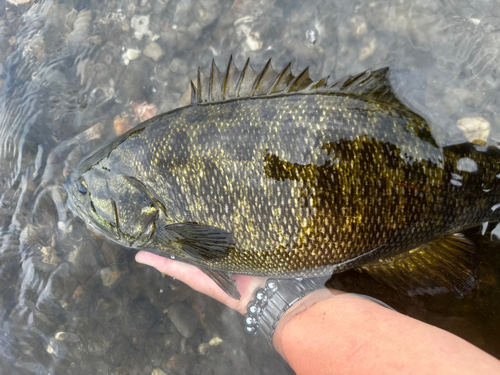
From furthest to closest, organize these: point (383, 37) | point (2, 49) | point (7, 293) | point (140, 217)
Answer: point (2, 49)
point (7, 293)
point (383, 37)
point (140, 217)

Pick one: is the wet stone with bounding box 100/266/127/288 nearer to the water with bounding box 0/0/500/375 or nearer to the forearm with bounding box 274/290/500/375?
the water with bounding box 0/0/500/375

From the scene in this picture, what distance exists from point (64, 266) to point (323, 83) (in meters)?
2.86

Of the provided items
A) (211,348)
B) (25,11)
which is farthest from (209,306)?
(25,11)

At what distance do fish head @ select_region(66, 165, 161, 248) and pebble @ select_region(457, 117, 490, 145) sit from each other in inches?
95.3

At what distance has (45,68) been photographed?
127 inches

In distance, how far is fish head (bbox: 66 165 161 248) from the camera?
90.3 inches

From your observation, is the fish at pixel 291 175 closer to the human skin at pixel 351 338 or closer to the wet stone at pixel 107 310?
the human skin at pixel 351 338

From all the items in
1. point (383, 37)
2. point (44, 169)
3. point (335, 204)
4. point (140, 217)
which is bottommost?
point (44, 169)

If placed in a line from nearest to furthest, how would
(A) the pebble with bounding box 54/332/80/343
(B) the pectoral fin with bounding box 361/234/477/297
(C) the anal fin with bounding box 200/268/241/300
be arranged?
(B) the pectoral fin with bounding box 361/234/477/297 → (C) the anal fin with bounding box 200/268/241/300 → (A) the pebble with bounding box 54/332/80/343

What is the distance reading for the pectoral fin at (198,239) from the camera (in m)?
2.23

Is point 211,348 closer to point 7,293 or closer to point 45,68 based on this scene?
point 7,293


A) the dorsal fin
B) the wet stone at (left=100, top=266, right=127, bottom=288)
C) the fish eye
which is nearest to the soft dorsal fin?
the dorsal fin

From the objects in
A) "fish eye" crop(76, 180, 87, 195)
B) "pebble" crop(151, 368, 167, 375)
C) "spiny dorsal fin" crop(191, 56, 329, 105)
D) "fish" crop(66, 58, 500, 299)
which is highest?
"spiny dorsal fin" crop(191, 56, 329, 105)

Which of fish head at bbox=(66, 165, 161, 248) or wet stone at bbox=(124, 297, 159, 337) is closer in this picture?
fish head at bbox=(66, 165, 161, 248)
